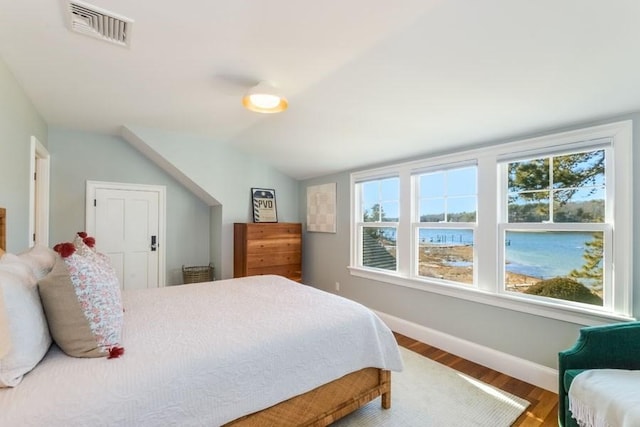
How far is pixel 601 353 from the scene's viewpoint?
1637mm

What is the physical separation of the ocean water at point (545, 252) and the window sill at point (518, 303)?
256 mm

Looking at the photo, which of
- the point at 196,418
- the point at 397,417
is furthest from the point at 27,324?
the point at 397,417

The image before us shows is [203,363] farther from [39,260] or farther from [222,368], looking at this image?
[39,260]

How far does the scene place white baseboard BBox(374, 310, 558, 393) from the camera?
229cm

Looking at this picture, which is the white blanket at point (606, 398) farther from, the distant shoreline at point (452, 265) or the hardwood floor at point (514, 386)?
the distant shoreline at point (452, 265)

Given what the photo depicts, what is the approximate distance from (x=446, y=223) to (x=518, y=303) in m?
0.94

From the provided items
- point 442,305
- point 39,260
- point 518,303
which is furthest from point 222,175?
point 518,303

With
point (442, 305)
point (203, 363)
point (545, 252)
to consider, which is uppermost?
point (545, 252)

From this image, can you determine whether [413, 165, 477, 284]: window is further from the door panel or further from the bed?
the door panel

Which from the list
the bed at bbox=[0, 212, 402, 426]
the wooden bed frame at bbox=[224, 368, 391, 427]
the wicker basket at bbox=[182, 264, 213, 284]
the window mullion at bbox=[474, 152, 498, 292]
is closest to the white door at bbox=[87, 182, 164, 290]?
the wicker basket at bbox=[182, 264, 213, 284]

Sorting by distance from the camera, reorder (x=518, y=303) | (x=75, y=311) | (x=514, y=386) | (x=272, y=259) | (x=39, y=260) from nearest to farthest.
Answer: (x=75, y=311)
(x=39, y=260)
(x=514, y=386)
(x=518, y=303)
(x=272, y=259)

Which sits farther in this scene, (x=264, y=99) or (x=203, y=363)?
(x=264, y=99)

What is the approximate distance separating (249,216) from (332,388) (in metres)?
3.06

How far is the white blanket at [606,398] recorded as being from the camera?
1288 millimetres
